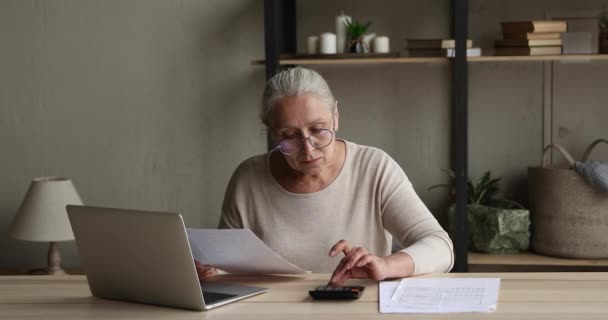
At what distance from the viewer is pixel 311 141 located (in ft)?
7.78

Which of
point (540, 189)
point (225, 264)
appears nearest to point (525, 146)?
point (540, 189)

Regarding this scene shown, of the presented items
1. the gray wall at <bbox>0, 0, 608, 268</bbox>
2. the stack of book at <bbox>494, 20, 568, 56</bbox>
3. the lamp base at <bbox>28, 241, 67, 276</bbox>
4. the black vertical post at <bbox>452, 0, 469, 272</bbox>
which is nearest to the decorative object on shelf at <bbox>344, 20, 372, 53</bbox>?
the gray wall at <bbox>0, 0, 608, 268</bbox>

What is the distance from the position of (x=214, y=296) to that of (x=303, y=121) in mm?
579

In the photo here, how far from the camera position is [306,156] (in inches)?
93.8

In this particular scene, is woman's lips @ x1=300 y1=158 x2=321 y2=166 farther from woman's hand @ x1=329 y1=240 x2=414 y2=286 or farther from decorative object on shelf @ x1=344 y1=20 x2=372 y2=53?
decorative object on shelf @ x1=344 y1=20 x2=372 y2=53

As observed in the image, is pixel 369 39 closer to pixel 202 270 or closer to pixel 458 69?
pixel 458 69

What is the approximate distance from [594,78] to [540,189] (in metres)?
0.56

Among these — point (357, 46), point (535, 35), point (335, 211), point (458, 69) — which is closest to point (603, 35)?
point (535, 35)

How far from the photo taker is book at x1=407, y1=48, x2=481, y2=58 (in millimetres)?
3488

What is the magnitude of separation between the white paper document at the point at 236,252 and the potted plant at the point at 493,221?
61.9 inches

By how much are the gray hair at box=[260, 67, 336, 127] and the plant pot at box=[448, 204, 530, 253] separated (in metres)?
1.38

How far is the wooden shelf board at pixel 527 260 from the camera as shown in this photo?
3469 mm

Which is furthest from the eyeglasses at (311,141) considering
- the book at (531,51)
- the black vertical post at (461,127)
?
the book at (531,51)

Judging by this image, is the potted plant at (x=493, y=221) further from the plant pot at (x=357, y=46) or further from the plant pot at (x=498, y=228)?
the plant pot at (x=357, y=46)
